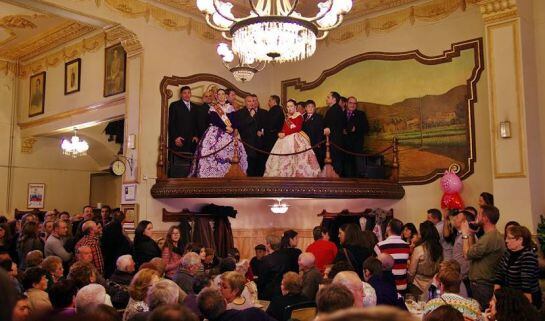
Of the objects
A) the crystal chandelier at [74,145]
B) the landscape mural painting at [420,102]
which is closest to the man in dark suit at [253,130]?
the landscape mural painting at [420,102]

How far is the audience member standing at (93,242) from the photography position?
7.07m

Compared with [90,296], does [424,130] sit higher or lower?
higher

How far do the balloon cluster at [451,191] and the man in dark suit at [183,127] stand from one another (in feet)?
16.2

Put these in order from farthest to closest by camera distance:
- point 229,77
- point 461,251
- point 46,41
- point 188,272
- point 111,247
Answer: point 46,41 < point 229,77 < point 111,247 < point 461,251 < point 188,272

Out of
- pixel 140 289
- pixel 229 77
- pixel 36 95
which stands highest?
pixel 36 95

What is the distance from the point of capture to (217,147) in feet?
36.3

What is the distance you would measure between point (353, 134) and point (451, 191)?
235 cm

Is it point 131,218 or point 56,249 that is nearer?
point 56,249

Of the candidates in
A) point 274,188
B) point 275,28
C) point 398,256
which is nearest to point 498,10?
point 274,188

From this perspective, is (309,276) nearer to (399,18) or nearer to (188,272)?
(188,272)

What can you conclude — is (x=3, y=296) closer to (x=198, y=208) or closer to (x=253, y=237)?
(x=198, y=208)

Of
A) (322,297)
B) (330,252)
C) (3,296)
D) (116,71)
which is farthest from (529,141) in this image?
(3,296)

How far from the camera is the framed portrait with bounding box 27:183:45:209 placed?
15445 mm

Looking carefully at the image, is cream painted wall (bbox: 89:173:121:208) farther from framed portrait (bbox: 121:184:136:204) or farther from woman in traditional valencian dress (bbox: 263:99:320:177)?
woman in traditional valencian dress (bbox: 263:99:320:177)
